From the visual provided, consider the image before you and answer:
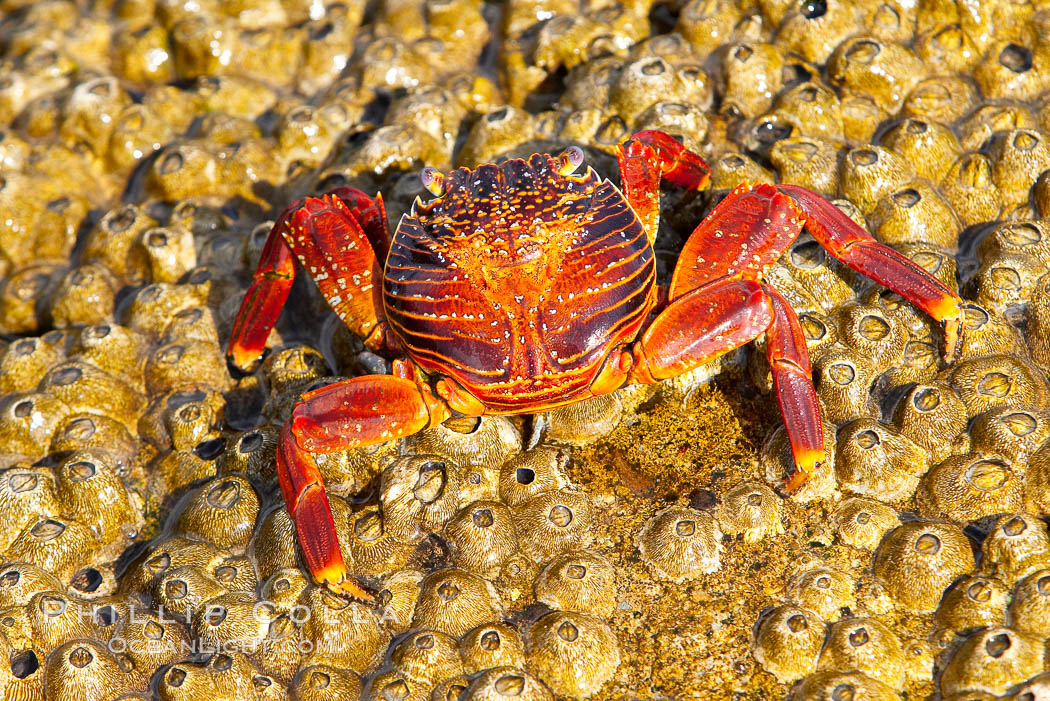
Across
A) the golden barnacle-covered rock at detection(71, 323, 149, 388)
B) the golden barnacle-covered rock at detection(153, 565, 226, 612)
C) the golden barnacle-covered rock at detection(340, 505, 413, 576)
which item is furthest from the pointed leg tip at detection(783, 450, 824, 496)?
the golden barnacle-covered rock at detection(71, 323, 149, 388)

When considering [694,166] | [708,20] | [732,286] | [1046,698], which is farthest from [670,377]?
[708,20]

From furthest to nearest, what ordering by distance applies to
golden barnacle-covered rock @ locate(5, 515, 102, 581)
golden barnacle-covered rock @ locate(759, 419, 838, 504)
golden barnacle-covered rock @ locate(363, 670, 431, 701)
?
golden barnacle-covered rock @ locate(5, 515, 102, 581) → golden barnacle-covered rock @ locate(759, 419, 838, 504) → golden barnacle-covered rock @ locate(363, 670, 431, 701)

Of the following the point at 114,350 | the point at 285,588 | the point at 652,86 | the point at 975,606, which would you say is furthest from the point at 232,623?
the point at 652,86

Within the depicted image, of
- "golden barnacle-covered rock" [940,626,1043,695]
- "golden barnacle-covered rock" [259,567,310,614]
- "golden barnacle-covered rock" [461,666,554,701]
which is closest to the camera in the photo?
"golden barnacle-covered rock" [940,626,1043,695]

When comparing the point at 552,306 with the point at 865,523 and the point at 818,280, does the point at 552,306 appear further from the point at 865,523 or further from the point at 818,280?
the point at 865,523

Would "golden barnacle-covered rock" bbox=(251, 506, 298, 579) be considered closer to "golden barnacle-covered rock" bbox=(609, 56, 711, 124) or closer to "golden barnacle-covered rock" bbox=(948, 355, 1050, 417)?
"golden barnacle-covered rock" bbox=(609, 56, 711, 124)

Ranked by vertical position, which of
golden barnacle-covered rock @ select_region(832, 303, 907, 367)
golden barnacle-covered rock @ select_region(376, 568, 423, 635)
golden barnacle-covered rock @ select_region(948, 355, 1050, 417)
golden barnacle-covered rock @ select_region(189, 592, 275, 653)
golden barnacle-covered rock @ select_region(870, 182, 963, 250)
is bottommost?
golden barnacle-covered rock @ select_region(376, 568, 423, 635)

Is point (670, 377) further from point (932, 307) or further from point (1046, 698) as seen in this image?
point (1046, 698)
